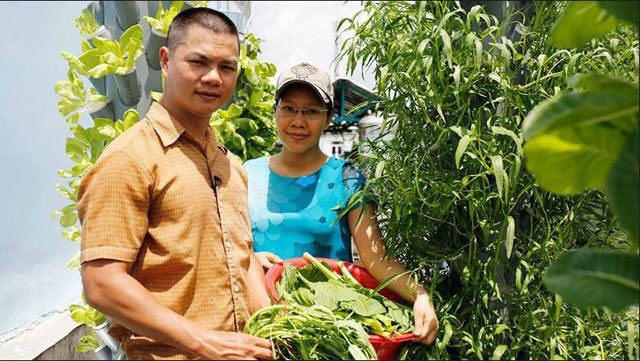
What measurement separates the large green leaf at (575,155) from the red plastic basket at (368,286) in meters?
0.44

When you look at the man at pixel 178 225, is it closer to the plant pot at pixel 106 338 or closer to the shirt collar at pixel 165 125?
the shirt collar at pixel 165 125

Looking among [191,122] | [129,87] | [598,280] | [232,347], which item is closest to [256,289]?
[232,347]

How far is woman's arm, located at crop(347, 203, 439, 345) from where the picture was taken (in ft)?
2.83

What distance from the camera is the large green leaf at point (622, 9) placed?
17.9 inches

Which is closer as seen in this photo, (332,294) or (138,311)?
(138,311)

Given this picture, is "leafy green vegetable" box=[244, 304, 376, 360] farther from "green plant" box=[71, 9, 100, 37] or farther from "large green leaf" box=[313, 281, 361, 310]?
"green plant" box=[71, 9, 100, 37]

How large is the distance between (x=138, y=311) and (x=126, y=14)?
1.22m

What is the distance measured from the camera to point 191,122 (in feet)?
2.92

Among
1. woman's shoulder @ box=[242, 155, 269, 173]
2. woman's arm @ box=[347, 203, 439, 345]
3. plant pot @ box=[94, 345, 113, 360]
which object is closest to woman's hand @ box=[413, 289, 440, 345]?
woman's arm @ box=[347, 203, 439, 345]

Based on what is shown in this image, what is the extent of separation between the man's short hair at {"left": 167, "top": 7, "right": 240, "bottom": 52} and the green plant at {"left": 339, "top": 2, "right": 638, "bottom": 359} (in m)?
0.30

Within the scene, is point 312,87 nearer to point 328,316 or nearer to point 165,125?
point 165,125

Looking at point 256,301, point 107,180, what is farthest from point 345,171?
point 107,180

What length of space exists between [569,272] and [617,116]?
0.15 m

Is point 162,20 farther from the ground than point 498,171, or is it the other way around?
point 162,20
